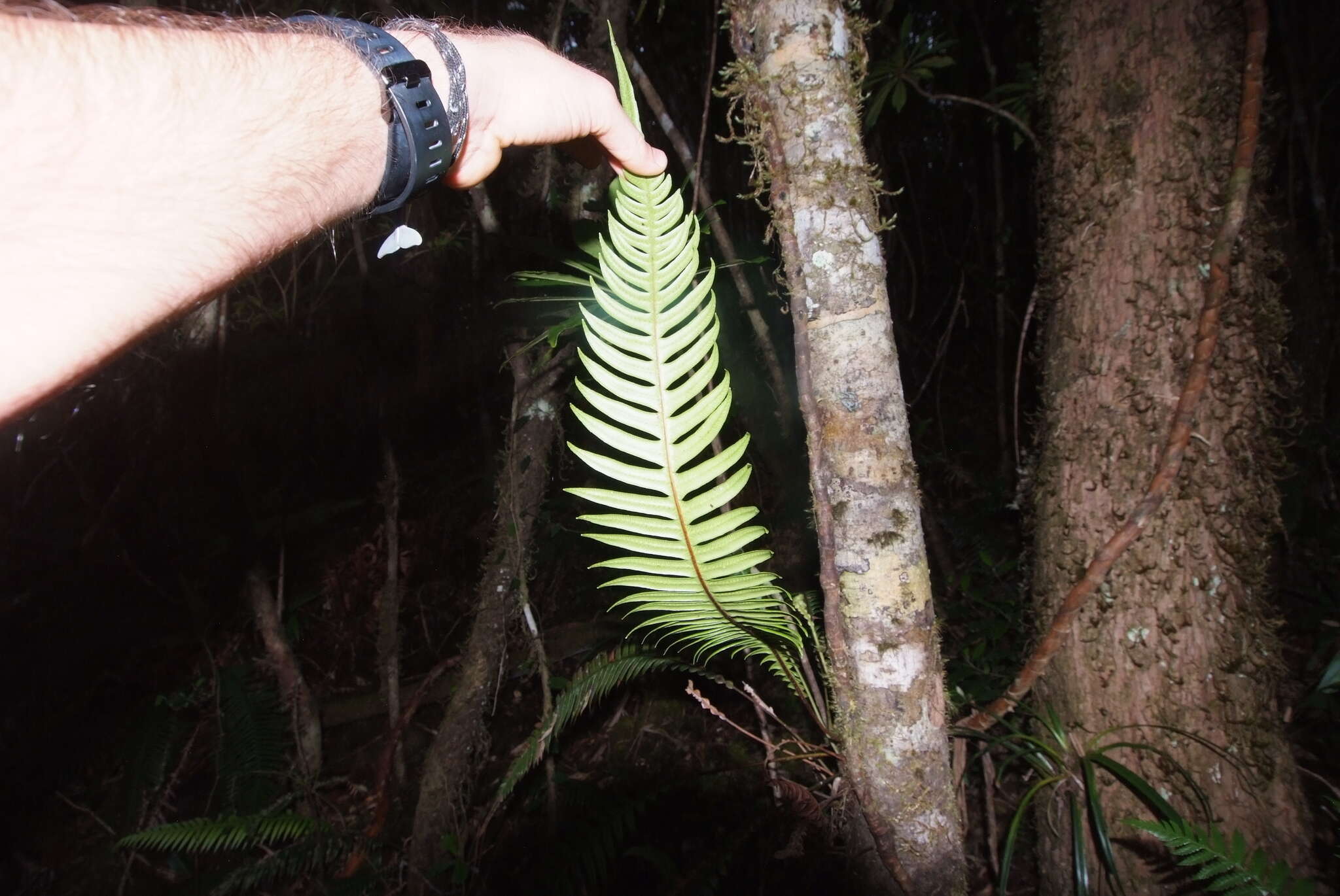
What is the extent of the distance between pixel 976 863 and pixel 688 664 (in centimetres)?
111

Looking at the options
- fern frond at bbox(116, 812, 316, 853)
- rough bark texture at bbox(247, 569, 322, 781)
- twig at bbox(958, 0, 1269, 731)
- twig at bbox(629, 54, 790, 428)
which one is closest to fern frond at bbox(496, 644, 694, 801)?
twig at bbox(629, 54, 790, 428)

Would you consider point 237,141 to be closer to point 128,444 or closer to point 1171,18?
point 1171,18

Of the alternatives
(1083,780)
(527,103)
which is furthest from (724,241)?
(1083,780)

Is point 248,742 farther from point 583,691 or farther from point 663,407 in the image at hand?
point 663,407

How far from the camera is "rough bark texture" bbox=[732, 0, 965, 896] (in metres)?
0.87

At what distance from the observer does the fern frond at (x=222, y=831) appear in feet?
7.02

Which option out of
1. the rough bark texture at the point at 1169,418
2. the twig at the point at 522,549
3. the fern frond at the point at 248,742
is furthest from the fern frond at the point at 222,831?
the rough bark texture at the point at 1169,418

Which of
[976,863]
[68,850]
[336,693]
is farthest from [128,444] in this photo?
[976,863]

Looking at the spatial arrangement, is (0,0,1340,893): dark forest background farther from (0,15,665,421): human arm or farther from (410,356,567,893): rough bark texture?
(0,15,665,421): human arm

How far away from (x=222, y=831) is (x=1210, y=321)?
305 cm

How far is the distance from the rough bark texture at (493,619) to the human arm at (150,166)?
4.52 ft

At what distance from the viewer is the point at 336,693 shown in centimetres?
353

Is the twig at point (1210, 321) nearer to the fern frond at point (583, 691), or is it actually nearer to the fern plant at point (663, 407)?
the fern plant at point (663, 407)

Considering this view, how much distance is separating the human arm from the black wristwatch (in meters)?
0.02
